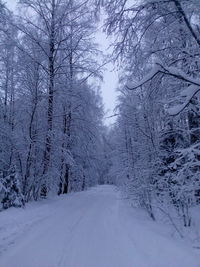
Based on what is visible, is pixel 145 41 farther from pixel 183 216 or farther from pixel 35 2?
pixel 35 2

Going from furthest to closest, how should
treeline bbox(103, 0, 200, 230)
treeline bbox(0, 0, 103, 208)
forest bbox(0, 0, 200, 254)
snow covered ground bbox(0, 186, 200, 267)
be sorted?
1. treeline bbox(0, 0, 103, 208)
2. forest bbox(0, 0, 200, 254)
3. snow covered ground bbox(0, 186, 200, 267)
4. treeline bbox(103, 0, 200, 230)

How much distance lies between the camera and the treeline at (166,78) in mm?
4562

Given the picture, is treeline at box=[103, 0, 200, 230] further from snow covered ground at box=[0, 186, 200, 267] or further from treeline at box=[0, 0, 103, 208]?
treeline at box=[0, 0, 103, 208]

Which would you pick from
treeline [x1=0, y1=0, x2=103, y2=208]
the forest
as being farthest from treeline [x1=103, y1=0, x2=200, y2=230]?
treeline [x1=0, y1=0, x2=103, y2=208]

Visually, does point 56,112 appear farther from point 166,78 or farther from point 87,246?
point 87,246

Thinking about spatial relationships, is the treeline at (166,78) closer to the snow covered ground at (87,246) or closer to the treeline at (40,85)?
the snow covered ground at (87,246)

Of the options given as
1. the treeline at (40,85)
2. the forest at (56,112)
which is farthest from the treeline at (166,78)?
the treeline at (40,85)

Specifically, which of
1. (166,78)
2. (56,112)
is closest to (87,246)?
(166,78)

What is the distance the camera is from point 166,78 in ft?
25.8

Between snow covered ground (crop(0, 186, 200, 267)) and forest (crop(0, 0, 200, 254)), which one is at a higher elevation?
forest (crop(0, 0, 200, 254))

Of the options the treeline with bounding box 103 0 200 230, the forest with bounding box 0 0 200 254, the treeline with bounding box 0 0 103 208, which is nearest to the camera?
the treeline with bounding box 103 0 200 230

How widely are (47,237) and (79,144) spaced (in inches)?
589

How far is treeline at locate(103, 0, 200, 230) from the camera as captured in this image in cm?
456

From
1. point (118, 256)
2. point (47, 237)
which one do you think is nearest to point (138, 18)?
point (118, 256)
